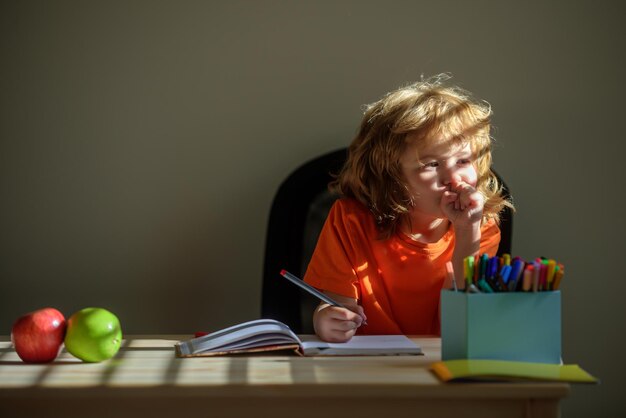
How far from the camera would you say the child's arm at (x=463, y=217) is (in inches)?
60.5

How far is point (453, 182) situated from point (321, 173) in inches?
18.1

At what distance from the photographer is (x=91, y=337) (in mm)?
1144

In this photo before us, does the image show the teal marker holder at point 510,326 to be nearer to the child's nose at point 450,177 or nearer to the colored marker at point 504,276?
the colored marker at point 504,276

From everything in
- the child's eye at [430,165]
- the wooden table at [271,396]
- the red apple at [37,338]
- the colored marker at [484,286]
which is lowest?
the wooden table at [271,396]

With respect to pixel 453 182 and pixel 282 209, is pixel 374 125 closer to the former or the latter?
pixel 453 182

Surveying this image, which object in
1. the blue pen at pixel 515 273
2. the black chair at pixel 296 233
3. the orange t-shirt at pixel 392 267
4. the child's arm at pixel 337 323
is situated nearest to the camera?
the blue pen at pixel 515 273

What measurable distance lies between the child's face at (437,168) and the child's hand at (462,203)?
0.01 meters

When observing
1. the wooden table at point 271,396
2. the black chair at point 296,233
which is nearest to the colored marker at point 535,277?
the wooden table at point 271,396

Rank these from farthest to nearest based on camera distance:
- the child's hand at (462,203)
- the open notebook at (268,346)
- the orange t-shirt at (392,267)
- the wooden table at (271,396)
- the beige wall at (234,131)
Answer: the beige wall at (234,131) → the orange t-shirt at (392,267) → the child's hand at (462,203) → the open notebook at (268,346) → the wooden table at (271,396)

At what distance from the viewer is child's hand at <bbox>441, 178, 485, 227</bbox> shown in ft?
5.02

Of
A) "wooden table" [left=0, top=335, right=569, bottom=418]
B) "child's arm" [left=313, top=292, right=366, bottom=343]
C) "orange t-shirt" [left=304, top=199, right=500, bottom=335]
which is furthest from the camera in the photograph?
"orange t-shirt" [left=304, top=199, right=500, bottom=335]

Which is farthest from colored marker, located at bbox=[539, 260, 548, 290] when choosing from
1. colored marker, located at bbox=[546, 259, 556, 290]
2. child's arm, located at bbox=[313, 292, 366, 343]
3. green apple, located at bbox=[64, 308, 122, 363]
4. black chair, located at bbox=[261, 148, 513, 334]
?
black chair, located at bbox=[261, 148, 513, 334]

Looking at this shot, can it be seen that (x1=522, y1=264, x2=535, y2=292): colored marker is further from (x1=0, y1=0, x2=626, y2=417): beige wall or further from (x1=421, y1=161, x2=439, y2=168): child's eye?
(x1=0, y1=0, x2=626, y2=417): beige wall

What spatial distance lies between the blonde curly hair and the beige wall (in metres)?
0.31
